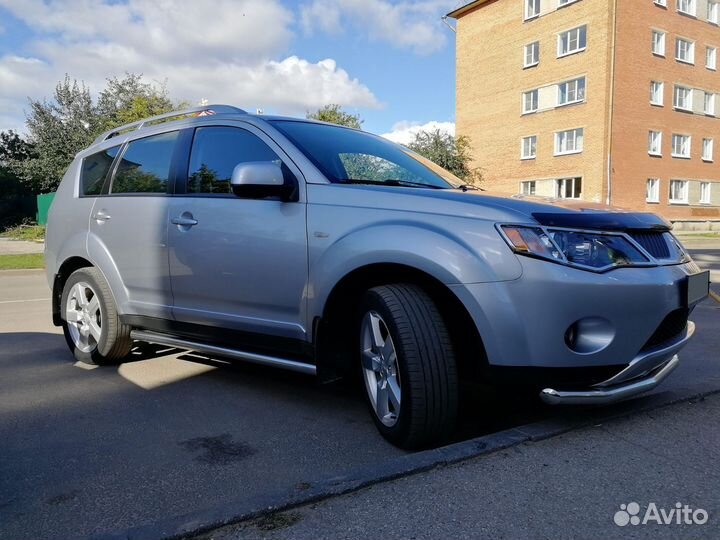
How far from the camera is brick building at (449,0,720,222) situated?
28.8 meters

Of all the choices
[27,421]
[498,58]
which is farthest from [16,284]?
[498,58]

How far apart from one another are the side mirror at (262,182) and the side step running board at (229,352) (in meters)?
0.90

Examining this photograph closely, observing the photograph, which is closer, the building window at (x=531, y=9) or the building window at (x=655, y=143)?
the building window at (x=655, y=143)

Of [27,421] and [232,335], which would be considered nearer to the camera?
[27,421]

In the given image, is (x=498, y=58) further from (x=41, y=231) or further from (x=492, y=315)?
(x=492, y=315)

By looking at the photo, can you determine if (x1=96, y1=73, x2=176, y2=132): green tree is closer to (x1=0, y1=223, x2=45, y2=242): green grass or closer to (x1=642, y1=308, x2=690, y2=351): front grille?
(x1=0, y1=223, x2=45, y2=242): green grass

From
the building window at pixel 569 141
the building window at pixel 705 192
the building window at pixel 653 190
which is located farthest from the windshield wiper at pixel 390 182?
the building window at pixel 705 192

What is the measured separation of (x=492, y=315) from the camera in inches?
104

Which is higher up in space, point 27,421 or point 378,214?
point 378,214

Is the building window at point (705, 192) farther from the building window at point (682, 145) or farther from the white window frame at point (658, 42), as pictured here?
the white window frame at point (658, 42)

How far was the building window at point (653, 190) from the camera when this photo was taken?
99.6 feet

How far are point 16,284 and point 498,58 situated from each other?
2943cm

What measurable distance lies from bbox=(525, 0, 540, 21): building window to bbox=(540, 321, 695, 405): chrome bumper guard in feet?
108

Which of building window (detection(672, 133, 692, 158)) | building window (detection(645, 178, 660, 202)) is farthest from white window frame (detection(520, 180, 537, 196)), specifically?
building window (detection(672, 133, 692, 158))
